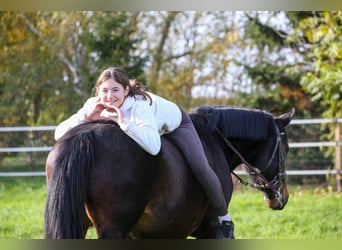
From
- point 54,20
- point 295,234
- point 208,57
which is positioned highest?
point 54,20

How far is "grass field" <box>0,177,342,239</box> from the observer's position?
21.5 feet

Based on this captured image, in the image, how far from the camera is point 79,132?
127 inches

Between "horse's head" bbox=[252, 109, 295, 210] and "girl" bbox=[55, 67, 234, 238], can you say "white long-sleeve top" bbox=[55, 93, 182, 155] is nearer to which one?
"girl" bbox=[55, 67, 234, 238]

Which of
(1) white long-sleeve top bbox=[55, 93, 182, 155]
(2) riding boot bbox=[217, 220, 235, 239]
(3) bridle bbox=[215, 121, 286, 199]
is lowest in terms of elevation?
(2) riding boot bbox=[217, 220, 235, 239]

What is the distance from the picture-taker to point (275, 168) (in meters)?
4.85

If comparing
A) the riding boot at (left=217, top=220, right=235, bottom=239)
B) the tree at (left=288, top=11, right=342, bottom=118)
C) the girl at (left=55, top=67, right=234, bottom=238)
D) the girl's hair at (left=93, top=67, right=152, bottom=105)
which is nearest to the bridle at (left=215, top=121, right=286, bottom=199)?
the riding boot at (left=217, top=220, right=235, bottom=239)

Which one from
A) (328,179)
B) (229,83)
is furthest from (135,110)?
(229,83)

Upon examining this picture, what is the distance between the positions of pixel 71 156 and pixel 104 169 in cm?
19

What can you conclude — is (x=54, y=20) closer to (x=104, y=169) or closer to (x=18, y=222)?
(x=18, y=222)

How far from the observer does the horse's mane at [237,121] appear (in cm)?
456

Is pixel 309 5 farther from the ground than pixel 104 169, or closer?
farther from the ground

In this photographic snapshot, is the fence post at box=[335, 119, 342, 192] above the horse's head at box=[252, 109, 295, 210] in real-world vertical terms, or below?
below

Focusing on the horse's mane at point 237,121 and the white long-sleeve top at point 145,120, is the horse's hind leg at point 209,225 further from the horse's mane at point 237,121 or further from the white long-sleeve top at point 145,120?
the white long-sleeve top at point 145,120

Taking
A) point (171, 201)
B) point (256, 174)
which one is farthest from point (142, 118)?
point (256, 174)
